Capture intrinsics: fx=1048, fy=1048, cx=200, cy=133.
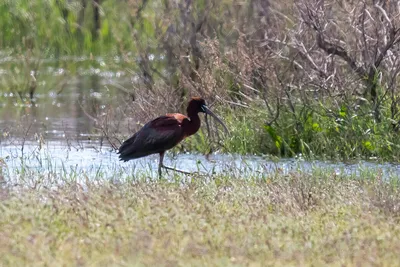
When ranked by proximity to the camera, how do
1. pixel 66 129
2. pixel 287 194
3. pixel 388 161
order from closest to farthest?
pixel 287 194 < pixel 388 161 < pixel 66 129

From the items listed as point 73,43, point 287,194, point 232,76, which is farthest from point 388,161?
point 73,43

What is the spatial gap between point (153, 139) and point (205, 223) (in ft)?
11.2

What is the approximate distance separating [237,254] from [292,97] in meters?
5.88

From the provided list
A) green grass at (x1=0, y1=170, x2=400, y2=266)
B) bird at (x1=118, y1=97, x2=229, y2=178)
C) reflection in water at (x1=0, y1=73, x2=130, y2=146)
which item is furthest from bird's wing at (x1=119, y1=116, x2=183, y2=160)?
reflection in water at (x1=0, y1=73, x2=130, y2=146)

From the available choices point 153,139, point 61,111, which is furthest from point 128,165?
point 61,111

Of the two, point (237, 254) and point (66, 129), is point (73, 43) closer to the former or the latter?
point (66, 129)

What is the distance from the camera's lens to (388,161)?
1055cm

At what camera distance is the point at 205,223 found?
21.5 ft

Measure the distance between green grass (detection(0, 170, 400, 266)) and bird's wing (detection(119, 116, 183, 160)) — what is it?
4.14 feet

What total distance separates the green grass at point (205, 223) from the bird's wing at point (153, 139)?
1263 millimetres

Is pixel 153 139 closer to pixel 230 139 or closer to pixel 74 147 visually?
pixel 230 139

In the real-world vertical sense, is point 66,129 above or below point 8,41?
below

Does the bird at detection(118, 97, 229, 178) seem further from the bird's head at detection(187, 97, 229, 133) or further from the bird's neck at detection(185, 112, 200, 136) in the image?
the bird's head at detection(187, 97, 229, 133)

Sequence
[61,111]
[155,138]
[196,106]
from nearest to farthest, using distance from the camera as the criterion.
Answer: [155,138], [196,106], [61,111]
